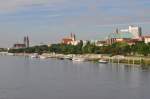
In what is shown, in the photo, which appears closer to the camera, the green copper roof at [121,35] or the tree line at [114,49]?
the tree line at [114,49]

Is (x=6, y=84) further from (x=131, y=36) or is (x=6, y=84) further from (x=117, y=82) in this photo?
(x=131, y=36)

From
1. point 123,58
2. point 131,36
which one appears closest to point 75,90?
point 123,58

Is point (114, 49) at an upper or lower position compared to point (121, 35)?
lower

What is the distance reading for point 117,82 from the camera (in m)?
28.4

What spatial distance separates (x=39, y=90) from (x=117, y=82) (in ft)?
19.4

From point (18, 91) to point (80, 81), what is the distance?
6.23m

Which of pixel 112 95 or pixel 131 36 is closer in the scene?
pixel 112 95

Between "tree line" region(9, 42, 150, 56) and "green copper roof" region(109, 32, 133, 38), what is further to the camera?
"green copper roof" region(109, 32, 133, 38)

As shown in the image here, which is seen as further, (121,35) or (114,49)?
(121,35)

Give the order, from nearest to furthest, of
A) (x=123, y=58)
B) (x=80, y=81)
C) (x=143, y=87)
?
1. (x=143, y=87)
2. (x=80, y=81)
3. (x=123, y=58)

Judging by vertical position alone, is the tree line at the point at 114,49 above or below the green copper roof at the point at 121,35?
below

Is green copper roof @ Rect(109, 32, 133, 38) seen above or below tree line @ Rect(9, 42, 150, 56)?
above

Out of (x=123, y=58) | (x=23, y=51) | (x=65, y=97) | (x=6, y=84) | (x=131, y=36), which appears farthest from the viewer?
(x=23, y=51)

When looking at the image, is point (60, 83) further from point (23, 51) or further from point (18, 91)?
point (23, 51)
